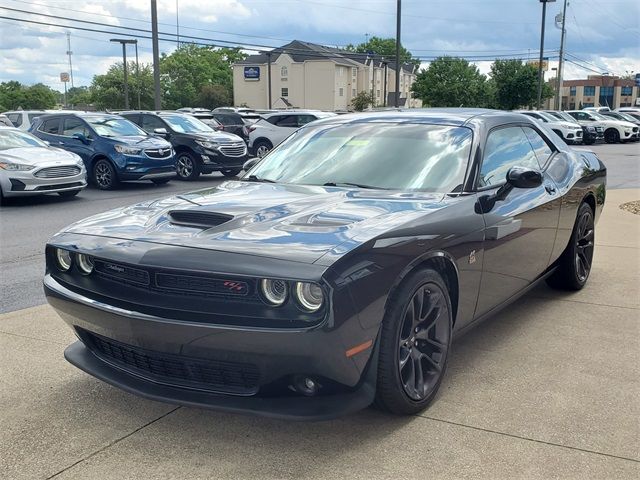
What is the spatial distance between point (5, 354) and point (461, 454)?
9.89 feet

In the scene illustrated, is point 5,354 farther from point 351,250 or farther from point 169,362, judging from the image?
point 351,250

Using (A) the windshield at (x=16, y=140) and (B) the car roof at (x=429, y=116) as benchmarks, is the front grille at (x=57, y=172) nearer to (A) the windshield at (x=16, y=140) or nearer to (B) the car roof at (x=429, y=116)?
(A) the windshield at (x=16, y=140)

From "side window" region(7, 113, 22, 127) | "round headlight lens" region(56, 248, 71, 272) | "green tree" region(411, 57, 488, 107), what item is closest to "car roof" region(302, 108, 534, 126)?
"round headlight lens" region(56, 248, 71, 272)

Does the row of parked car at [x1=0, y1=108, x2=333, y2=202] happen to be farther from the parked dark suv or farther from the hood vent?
the hood vent

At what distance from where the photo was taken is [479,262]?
3748 mm

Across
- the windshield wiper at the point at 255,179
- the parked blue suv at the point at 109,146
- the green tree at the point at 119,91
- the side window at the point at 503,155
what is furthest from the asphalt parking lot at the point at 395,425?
the green tree at the point at 119,91

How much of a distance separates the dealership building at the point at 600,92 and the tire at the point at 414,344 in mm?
130479

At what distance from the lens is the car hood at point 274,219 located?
2865 millimetres

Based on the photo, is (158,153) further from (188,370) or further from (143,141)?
(188,370)

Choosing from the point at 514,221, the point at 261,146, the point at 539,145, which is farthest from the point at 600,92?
the point at 514,221

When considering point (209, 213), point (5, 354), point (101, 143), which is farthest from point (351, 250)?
point (101, 143)

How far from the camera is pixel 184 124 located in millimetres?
17172

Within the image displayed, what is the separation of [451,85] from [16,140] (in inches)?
2504

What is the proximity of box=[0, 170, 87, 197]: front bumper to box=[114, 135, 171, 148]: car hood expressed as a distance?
2362mm
